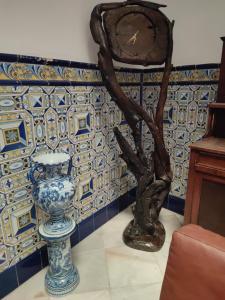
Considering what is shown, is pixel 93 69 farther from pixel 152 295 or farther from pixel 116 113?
pixel 152 295

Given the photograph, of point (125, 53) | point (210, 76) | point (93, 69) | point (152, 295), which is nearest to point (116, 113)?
point (93, 69)

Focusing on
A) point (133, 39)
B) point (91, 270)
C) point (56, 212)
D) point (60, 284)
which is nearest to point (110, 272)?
point (91, 270)

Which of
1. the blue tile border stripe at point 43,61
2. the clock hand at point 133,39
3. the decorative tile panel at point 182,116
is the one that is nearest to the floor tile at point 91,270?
the decorative tile panel at point 182,116

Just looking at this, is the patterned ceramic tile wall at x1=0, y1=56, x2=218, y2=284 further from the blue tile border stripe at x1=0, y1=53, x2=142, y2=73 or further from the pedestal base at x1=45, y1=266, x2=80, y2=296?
the pedestal base at x1=45, y1=266, x2=80, y2=296

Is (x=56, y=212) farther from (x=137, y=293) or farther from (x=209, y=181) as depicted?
(x=209, y=181)

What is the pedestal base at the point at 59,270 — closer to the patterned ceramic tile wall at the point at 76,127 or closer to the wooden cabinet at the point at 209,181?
the patterned ceramic tile wall at the point at 76,127

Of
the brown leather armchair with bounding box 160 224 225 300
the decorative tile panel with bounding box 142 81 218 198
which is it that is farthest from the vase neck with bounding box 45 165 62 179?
the decorative tile panel with bounding box 142 81 218 198

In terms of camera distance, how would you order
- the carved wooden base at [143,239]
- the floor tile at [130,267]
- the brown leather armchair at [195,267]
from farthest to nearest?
the carved wooden base at [143,239], the floor tile at [130,267], the brown leather armchair at [195,267]

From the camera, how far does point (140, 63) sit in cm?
134

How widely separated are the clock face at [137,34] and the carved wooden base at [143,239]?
118 centimetres

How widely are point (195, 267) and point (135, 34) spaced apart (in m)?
1.26

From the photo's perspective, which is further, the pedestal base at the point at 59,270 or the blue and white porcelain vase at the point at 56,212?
the pedestal base at the point at 59,270

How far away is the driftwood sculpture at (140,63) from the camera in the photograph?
122 centimetres

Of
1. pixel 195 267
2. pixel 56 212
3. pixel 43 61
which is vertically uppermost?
pixel 43 61
